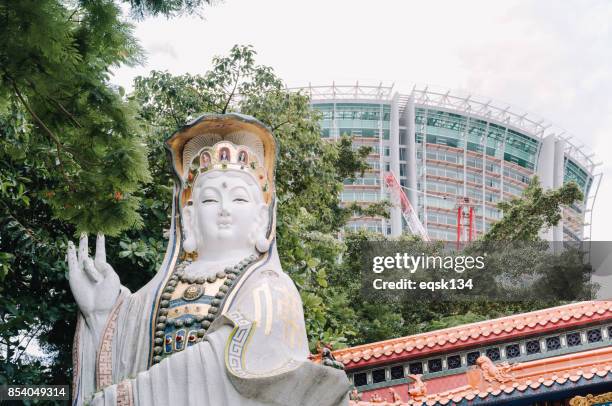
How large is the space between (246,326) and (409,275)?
42.2ft

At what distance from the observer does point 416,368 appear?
1043 cm

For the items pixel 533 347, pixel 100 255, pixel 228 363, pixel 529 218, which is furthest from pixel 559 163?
pixel 228 363

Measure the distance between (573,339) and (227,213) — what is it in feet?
19.5

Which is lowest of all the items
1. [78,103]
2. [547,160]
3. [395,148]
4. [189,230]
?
[189,230]

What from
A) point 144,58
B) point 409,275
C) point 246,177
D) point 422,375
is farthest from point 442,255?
point 144,58

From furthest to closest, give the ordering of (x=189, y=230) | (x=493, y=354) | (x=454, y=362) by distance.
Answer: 1. (x=454, y=362)
2. (x=493, y=354)
3. (x=189, y=230)

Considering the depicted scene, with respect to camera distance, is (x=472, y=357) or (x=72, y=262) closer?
(x=72, y=262)

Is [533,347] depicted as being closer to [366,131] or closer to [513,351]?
[513,351]

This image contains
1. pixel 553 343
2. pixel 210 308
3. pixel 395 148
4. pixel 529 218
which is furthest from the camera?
pixel 395 148

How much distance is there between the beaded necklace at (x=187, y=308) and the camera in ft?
16.4

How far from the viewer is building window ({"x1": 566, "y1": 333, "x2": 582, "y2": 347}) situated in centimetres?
989

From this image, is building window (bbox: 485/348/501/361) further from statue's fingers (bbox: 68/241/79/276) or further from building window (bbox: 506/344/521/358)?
statue's fingers (bbox: 68/241/79/276)

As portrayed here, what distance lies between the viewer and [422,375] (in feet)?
33.8

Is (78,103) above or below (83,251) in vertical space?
above
